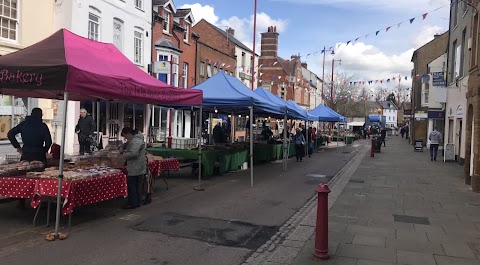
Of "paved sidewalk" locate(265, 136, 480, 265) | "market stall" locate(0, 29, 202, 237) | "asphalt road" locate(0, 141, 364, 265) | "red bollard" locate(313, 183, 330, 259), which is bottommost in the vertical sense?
"asphalt road" locate(0, 141, 364, 265)

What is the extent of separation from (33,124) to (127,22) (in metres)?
15.2

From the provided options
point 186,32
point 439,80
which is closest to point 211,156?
point 439,80

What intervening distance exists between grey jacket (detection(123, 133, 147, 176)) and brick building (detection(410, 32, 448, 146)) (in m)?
38.8

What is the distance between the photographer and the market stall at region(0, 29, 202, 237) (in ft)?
20.6

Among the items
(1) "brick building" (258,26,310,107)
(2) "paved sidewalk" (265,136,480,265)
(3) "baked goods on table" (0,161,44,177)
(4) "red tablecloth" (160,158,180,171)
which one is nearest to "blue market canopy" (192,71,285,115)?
(4) "red tablecloth" (160,158,180,171)

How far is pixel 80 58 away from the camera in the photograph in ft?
22.8

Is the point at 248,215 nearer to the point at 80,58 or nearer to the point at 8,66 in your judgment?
the point at 80,58

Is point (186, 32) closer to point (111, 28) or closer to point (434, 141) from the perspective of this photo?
point (111, 28)

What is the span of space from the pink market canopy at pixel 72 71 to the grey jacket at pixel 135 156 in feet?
2.71

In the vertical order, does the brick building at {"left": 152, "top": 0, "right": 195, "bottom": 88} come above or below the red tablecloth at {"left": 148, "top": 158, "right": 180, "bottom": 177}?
above

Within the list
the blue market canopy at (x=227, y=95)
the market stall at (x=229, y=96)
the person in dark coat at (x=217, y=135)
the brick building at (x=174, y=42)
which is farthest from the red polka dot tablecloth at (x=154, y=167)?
the brick building at (x=174, y=42)

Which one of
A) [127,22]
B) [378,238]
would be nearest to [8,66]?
[378,238]

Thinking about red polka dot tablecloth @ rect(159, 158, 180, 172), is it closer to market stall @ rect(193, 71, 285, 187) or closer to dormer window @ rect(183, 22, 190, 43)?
market stall @ rect(193, 71, 285, 187)

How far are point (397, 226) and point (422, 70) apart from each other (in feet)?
145
